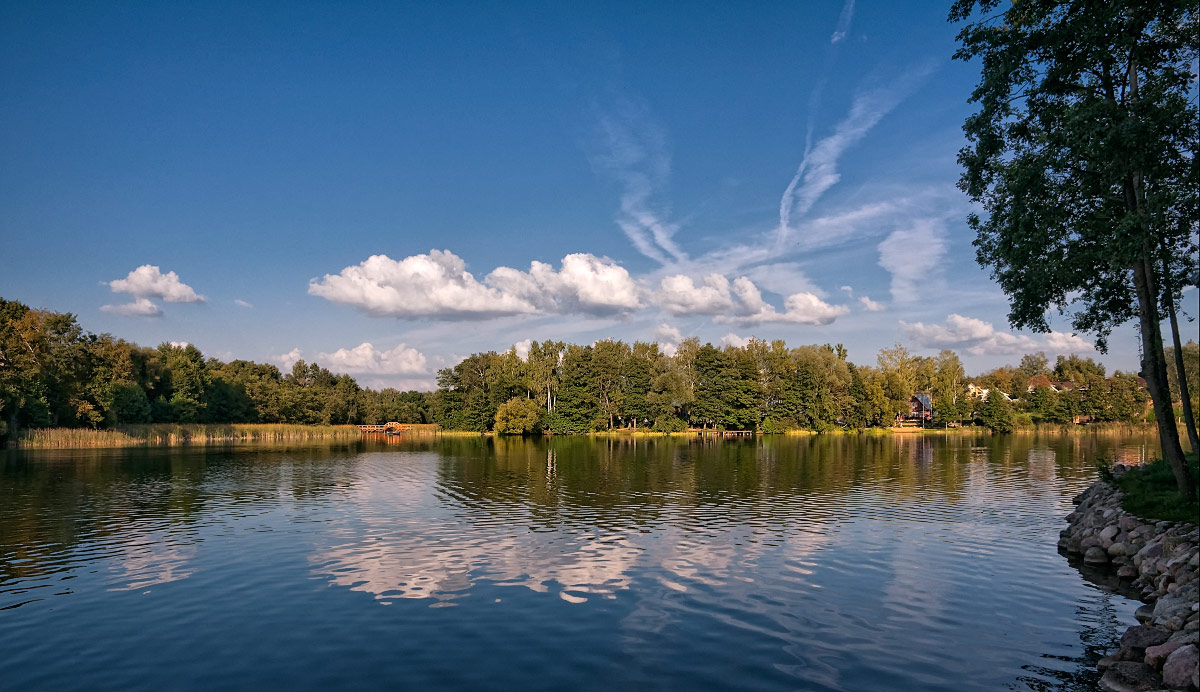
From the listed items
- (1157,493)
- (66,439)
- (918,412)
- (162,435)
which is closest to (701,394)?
(918,412)

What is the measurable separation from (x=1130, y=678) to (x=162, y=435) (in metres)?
104

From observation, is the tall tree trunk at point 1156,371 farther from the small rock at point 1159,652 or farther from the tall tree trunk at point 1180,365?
the small rock at point 1159,652

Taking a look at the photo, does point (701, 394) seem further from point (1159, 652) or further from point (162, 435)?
point (1159, 652)

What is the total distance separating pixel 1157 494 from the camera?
880 inches

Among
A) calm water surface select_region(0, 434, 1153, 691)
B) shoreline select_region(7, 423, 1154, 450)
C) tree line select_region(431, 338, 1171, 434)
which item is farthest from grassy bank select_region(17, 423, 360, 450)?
calm water surface select_region(0, 434, 1153, 691)

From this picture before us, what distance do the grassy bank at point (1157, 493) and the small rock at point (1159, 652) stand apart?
882cm

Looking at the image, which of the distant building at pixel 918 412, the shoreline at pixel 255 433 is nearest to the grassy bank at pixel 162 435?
the shoreline at pixel 255 433

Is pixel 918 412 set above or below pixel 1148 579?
A: above

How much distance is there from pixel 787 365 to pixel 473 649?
126226mm

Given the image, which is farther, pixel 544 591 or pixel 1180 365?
pixel 1180 365

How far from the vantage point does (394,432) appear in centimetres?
13625

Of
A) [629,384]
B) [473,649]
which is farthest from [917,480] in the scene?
[629,384]

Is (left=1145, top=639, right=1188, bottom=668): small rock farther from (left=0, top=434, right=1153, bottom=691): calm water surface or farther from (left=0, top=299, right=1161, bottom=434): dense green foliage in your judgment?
(left=0, top=299, right=1161, bottom=434): dense green foliage

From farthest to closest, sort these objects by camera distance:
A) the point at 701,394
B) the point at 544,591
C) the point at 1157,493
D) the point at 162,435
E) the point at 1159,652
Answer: the point at 701,394 → the point at 162,435 → the point at 1157,493 → the point at 544,591 → the point at 1159,652
